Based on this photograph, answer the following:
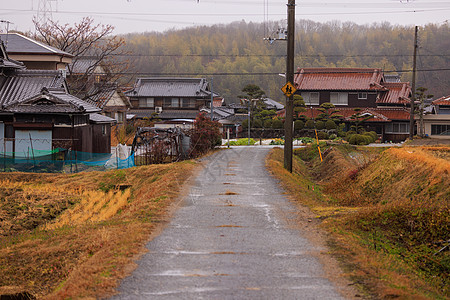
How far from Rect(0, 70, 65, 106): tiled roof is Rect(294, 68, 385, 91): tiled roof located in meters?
30.4

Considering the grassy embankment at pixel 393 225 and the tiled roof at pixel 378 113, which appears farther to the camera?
the tiled roof at pixel 378 113

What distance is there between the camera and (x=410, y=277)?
7832 mm

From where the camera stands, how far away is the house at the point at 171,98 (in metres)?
67.5

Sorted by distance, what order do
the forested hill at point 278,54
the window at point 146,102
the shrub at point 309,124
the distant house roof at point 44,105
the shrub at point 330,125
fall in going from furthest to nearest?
the forested hill at point 278,54
the window at point 146,102
the shrub at point 309,124
the shrub at point 330,125
the distant house roof at point 44,105

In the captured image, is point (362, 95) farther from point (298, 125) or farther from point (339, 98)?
point (298, 125)

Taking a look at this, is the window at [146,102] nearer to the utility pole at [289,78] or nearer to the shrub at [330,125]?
the shrub at [330,125]

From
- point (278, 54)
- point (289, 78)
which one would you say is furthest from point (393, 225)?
point (278, 54)

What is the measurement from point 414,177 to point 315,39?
109282 mm

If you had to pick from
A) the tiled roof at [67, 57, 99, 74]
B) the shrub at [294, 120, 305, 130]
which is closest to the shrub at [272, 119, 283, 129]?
the shrub at [294, 120, 305, 130]

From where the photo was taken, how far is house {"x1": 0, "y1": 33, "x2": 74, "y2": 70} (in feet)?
118

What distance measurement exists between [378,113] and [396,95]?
4395 millimetres

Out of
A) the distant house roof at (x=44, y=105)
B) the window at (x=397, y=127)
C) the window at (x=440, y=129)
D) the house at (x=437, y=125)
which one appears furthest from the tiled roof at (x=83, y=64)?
the window at (x=440, y=129)

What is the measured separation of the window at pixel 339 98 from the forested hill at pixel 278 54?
4204 centimetres

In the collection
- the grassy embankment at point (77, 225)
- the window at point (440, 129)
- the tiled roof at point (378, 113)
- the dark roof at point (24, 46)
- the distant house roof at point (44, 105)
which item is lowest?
the grassy embankment at point (77, 225)
